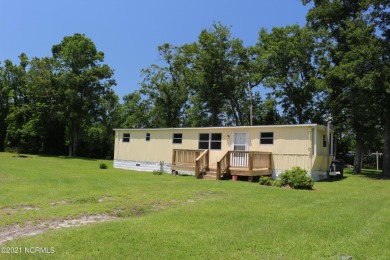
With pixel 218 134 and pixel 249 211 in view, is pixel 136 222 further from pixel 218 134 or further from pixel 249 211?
pixel 218 134

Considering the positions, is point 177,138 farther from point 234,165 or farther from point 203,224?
point 203,224

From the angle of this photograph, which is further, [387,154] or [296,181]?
[387,154]

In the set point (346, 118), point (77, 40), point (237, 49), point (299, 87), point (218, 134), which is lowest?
point (218, 134)

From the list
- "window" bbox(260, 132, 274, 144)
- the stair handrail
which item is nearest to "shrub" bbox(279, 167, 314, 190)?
the stair handrail

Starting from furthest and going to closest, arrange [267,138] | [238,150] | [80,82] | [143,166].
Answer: [80,82] → [143,166] → [238,150] → [267,138]

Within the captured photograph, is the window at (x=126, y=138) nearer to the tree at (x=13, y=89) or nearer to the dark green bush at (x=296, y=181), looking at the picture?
the dark green bush at (x=296, y=181)

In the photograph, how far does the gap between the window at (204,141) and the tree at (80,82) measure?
21032 millimetres

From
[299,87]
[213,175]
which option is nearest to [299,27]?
[299,87]

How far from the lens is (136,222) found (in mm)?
5961

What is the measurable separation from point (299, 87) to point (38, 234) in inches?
1017

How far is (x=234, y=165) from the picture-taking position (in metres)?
15.3

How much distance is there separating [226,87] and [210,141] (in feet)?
45.9

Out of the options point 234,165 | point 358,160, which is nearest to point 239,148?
point 234,165

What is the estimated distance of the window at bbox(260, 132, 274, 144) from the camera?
15943mm
